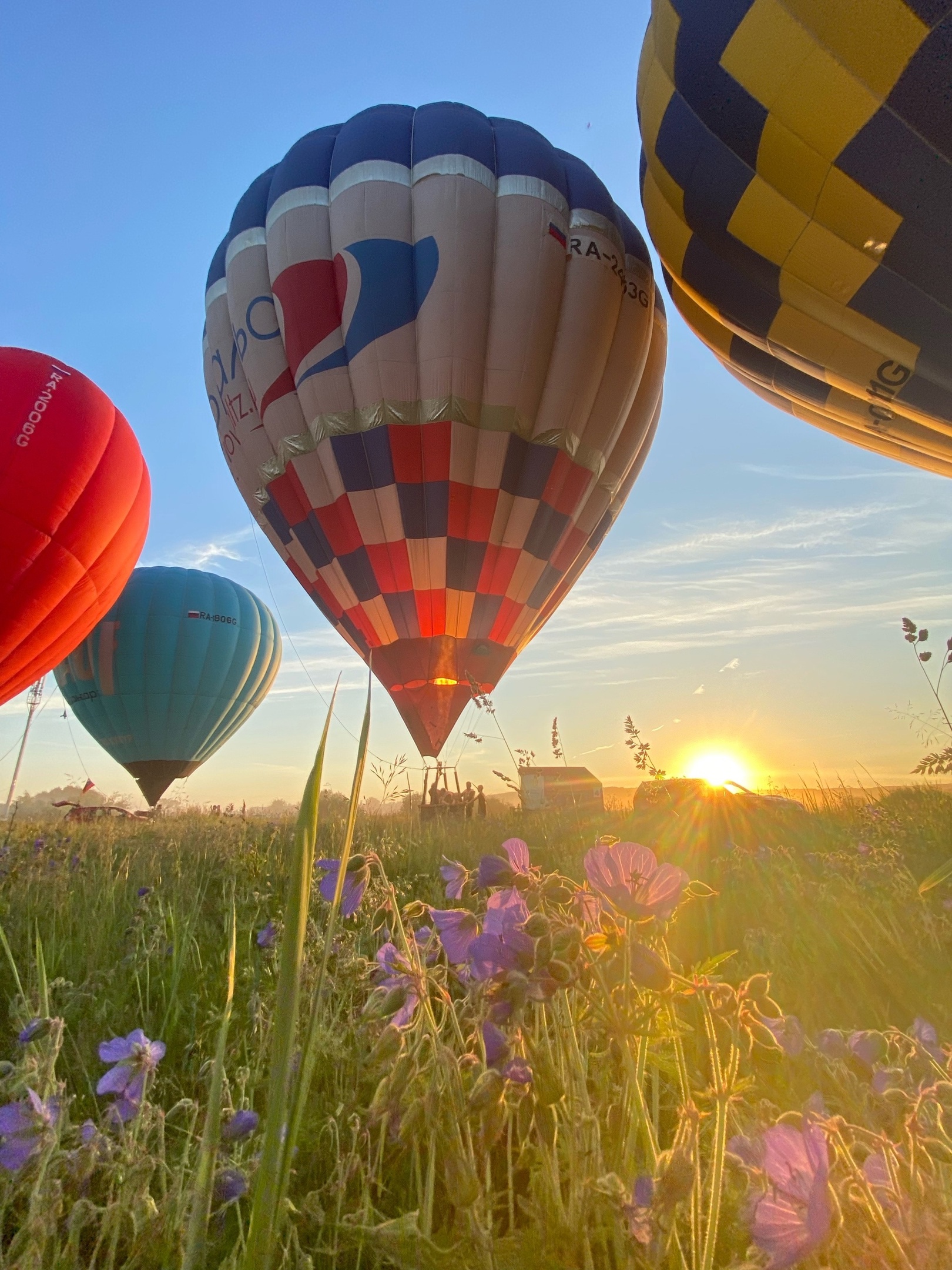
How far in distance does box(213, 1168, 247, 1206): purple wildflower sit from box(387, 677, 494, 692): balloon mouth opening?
35.1ft

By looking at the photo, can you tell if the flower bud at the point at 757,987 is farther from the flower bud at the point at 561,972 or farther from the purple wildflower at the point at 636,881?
the flower bud at the point at 561,972

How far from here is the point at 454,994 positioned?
2.40 m

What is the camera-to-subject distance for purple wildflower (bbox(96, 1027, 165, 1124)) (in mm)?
1144

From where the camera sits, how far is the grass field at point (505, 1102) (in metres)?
0.81

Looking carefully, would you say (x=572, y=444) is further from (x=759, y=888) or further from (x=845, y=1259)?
(x=845, y=1259)

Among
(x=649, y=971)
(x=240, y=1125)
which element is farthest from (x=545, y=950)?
(x=240, y=1125)

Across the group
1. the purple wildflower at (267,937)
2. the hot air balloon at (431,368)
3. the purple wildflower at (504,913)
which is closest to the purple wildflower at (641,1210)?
the purple wildflower at (504,913)

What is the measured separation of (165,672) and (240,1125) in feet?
63.4

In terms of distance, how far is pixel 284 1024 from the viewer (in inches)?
19.6

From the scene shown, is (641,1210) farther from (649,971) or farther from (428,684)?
(428,684)

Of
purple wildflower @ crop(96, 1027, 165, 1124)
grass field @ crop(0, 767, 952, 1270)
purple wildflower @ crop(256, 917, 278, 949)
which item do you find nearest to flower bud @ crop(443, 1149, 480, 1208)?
grass field @ crop(0, 767, 952, 1270)

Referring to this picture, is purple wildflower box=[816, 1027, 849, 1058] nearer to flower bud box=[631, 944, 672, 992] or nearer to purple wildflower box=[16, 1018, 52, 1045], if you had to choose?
flower bud box=[631, 944, 672, 992]

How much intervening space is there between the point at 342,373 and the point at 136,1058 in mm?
10539

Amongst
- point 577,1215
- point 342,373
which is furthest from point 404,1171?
point 342,373
